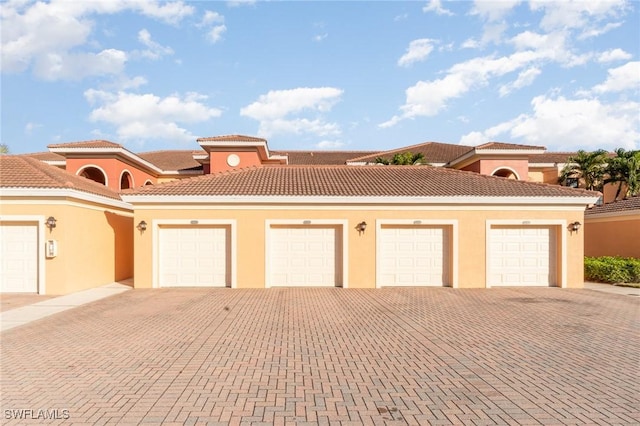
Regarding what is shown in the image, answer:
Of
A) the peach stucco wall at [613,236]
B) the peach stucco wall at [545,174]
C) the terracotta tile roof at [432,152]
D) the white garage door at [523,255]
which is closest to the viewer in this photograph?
the white garage door at [523,255]

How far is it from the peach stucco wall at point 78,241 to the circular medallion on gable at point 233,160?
9.51m

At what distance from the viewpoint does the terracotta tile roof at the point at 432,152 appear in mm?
29094

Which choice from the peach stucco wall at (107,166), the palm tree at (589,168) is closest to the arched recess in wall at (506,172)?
the palm tree at (589,168)

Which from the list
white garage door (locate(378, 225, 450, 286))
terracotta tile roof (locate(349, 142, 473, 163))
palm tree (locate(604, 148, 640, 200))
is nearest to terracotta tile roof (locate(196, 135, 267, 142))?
terracotta tile roof (locate(349, 142, 473, 163))

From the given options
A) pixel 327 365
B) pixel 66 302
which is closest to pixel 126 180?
pixel 66 302

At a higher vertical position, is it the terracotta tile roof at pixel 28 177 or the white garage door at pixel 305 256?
the terracotta tile roof at pixel 28 177

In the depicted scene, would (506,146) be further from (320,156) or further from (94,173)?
(94,173)

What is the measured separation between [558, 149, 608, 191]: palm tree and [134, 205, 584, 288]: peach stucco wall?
711 inches

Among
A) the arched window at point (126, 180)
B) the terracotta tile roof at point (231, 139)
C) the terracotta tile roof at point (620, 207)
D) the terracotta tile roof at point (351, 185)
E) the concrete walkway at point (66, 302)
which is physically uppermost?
the terracotta tile roof at point (231, 139)

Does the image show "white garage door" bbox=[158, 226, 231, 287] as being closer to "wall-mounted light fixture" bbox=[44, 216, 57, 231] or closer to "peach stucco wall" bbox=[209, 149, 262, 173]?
"wall-mounted light fixture" bbox=[44, 216, 57, 231]

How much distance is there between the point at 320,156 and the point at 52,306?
94.5 feet

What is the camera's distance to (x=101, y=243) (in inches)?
554

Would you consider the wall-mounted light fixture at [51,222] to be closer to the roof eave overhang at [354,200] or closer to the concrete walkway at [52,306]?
the roof eave overhang at [354,200]

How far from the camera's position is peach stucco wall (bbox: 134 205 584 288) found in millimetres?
13008
